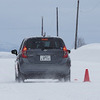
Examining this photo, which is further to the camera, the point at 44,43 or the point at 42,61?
the point at 44,43

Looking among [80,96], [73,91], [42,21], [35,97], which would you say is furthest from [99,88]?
[42,21]

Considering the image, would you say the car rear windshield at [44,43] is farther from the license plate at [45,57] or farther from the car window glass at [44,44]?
the license plate at [45,57]

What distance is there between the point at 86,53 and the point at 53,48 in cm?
3603

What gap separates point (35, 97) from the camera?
9133 mm

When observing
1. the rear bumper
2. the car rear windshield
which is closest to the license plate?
the rear bumper

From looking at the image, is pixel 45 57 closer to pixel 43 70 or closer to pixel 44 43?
pixel 43 70

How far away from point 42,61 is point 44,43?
2.58 feet

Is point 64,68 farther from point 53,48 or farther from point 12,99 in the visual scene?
point 12,99

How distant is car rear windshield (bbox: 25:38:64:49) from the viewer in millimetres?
14344

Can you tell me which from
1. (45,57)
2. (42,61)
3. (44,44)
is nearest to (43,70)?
(42,61)

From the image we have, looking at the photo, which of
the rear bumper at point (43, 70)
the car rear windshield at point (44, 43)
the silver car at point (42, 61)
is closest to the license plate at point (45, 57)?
the silver car at point (42, 61)

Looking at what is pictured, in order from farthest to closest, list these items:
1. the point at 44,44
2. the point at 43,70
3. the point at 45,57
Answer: the point at 44,44 → the point at 45,57 → the point at 43,70

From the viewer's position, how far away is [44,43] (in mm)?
14578

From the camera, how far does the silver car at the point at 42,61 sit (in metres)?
14.1
